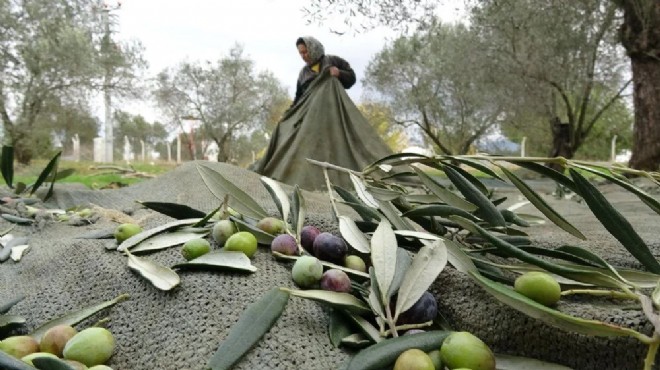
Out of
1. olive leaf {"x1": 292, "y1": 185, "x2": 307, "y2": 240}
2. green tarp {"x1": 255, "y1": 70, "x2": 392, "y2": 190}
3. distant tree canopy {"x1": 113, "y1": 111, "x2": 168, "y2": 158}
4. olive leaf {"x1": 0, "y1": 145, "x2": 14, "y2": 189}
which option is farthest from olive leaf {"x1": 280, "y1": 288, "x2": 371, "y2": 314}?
distant tree canopy {"x1": 113, "y1": 111, "x2": 168, "y2": 158}

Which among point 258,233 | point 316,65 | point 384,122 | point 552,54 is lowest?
point 258,233

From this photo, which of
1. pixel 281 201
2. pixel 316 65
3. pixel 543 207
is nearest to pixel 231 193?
pixel 281 201

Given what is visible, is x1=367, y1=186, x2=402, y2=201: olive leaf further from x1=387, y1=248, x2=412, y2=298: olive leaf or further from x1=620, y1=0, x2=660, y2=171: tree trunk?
x1=620, y1=0, x2=660, y2=171: tree trunk

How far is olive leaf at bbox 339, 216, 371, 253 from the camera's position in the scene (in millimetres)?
866

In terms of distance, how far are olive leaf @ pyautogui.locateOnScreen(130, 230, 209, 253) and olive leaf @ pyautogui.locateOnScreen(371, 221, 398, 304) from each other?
0.37 m

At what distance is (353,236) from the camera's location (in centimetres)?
89

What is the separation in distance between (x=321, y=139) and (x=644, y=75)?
14.9ft

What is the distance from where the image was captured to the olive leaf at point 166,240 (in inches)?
37.5

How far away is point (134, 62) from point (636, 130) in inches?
481

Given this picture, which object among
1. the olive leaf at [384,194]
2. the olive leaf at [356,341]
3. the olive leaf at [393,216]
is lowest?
the olive leaf at [356,341]

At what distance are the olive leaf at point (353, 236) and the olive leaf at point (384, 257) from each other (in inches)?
1.9

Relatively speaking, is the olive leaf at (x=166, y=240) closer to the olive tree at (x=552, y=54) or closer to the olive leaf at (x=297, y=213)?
the olive leaf at (x=297, y=213)

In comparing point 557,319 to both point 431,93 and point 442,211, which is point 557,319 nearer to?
point 442,211

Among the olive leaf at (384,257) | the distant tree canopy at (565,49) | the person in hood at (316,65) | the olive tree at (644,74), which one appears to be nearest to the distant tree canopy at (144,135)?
the distant tree canopy at (565,49)
